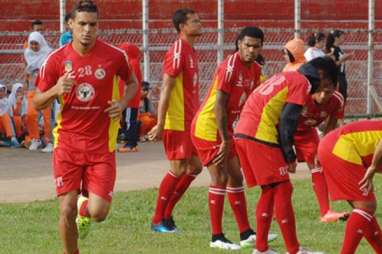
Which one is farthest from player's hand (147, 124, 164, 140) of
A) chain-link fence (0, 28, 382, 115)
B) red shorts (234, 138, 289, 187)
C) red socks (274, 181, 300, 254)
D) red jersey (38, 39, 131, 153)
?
chain-link fence (0, 28, 382, 115)

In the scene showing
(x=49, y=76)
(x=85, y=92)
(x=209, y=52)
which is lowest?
(x=209, y=52)

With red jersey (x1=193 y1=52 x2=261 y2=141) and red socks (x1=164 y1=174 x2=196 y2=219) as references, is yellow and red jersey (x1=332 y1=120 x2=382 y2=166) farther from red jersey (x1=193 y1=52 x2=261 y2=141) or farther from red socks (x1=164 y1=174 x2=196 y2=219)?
red socks (x1=164 y1=174 x2=196 y2=219)

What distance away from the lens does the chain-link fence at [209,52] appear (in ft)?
79.4

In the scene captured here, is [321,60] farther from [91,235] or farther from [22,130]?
[22,130]

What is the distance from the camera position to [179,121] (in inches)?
512

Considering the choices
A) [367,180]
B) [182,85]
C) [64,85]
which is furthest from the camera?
[182,85]

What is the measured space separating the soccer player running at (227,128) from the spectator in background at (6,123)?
9.80m

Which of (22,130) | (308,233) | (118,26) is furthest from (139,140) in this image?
(308,233)

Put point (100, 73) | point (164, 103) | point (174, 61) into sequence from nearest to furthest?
1. point (100, 73)
2. point (174, 61)
3. point (164, 103)

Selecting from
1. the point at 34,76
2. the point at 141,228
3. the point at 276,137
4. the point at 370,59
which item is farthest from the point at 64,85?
the point at 370,59

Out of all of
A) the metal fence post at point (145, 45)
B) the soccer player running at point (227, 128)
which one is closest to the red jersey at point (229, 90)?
the soccer player running at point (227, 128)

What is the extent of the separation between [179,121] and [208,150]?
0.95 m

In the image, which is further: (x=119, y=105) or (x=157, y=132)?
(x=157, y=132)

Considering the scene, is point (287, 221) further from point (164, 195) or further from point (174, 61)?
point (174, 61)
